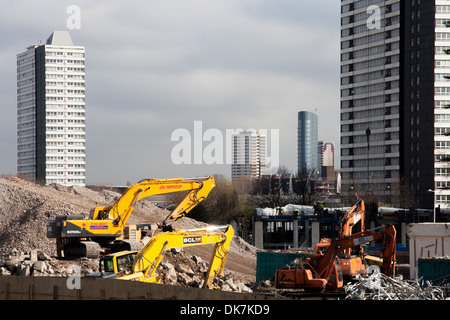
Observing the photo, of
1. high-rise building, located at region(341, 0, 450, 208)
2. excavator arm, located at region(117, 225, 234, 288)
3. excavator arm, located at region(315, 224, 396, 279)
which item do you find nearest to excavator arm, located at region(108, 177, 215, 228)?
excavator arm, located at region(117, 225, 234, 288)

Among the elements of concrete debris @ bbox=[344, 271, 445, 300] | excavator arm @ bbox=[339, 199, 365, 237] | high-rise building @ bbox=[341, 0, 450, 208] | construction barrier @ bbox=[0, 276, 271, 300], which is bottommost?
concrete debris @ bbox=[344, 271, 445, 300]

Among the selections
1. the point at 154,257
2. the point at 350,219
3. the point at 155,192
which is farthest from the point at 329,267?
the point at 155,192

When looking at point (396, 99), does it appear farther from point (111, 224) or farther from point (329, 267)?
point (329, 267)

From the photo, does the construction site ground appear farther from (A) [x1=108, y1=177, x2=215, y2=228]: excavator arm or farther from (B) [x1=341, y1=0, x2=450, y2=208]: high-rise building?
(B) [x1=341, y1=0, x2=450, y2=208]: high-rise building

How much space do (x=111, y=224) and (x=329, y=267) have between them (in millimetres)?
11797

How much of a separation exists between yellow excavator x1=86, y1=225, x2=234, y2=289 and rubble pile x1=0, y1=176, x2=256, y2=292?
2396mm

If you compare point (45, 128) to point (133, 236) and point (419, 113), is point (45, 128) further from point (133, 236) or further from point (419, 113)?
point (133, 236)

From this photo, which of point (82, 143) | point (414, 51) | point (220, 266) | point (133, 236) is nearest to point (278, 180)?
point (414, 51)

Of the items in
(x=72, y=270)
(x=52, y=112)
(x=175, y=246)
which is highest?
(x=52, y=112)

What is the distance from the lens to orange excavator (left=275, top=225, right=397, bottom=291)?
2739cm

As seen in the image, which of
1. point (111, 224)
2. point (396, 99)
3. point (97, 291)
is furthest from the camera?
point (396, 99)

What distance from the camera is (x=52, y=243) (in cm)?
3825

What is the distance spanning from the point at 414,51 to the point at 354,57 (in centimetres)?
1372

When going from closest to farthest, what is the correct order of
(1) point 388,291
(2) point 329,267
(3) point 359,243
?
1. (1) point 388,291
2. (3) point 359,243
3. (2) point 329,267
